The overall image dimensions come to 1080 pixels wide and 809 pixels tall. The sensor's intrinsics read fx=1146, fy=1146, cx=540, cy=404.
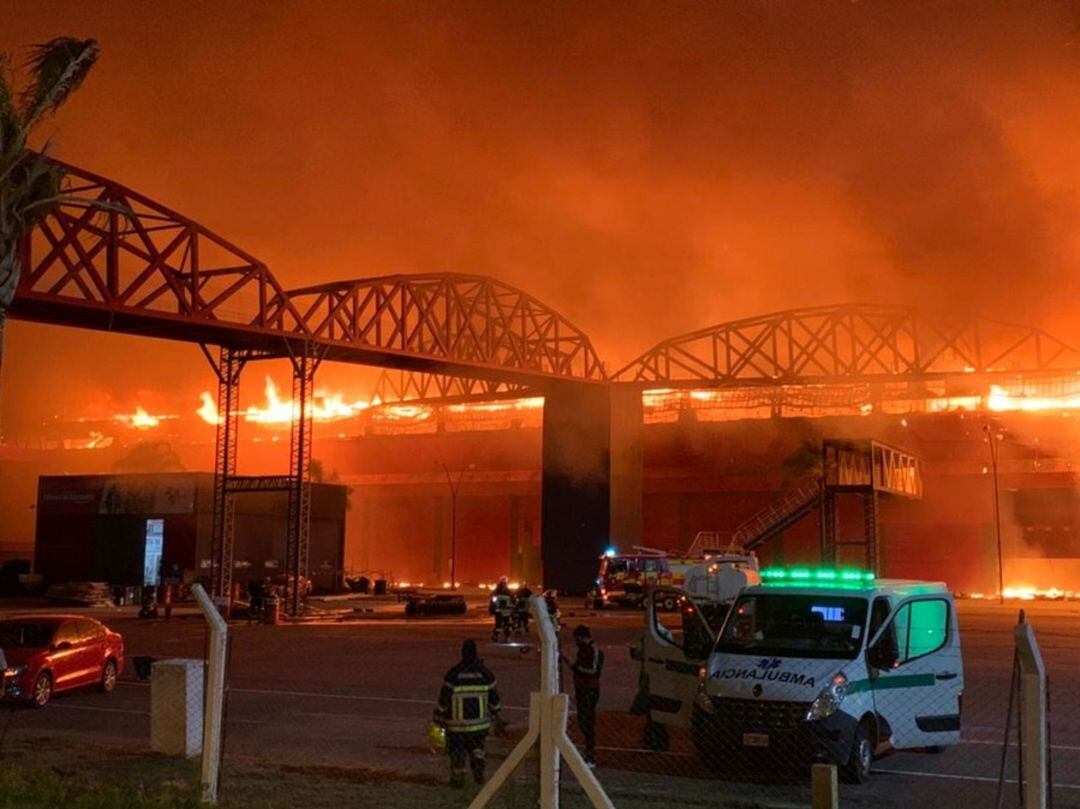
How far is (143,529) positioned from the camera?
213 feet

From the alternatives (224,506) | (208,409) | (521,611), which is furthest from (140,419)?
(521,611)

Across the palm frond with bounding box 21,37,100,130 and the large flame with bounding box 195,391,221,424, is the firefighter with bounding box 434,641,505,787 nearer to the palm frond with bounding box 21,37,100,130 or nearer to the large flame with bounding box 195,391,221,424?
the palm frond with bounding box 21,37,100,130

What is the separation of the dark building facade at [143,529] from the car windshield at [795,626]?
53601 mm

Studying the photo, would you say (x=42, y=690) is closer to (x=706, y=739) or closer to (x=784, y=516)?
(x=706, y=739)

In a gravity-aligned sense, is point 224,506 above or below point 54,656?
above

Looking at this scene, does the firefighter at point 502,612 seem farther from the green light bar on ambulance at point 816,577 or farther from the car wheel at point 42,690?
the green light bar on ambulance at point 816,577

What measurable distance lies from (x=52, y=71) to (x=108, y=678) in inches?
419

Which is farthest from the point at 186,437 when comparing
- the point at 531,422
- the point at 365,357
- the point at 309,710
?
the point at 309,710

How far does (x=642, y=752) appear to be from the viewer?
13.3 meters

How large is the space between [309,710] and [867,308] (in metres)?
72.9

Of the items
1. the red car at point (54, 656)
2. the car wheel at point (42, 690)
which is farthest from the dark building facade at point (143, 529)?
the car wheel at point (42, 690)

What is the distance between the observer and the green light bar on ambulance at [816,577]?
494 inches

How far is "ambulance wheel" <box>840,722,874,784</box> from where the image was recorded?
10992mm

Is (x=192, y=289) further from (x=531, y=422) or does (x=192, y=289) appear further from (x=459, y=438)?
(x=531, y=422)
